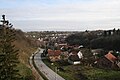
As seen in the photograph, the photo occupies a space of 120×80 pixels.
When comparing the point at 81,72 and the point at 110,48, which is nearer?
the point at 81,72

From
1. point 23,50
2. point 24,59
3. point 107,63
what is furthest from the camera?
point 23,50

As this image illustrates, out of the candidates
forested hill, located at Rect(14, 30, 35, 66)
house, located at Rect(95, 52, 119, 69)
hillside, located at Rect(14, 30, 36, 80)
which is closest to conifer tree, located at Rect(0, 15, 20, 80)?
hillside, located at Rect(14, 30, 36, 80)

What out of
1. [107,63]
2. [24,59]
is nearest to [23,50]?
[24,59]

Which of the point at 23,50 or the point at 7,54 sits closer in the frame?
the point at 7,54

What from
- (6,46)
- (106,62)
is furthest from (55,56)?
(6,46)

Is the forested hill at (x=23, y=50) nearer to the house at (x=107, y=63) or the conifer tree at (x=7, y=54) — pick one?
the house at (x=107, y=63)

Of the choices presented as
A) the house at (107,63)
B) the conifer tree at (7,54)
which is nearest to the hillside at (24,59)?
the house at (107,63)

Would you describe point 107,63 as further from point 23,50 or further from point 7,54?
point 7,54

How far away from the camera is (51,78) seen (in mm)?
39656

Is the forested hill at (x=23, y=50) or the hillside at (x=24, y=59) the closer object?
the hillside at (x=24, y=59)

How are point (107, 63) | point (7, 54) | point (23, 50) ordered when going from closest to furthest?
point (7, 54)
point (107, 63)
point (23, 50)

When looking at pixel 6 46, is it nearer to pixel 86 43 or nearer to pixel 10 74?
pixel 10 74

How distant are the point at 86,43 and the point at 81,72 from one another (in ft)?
187

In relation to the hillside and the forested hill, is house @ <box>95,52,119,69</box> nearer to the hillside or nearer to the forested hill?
the hillside
